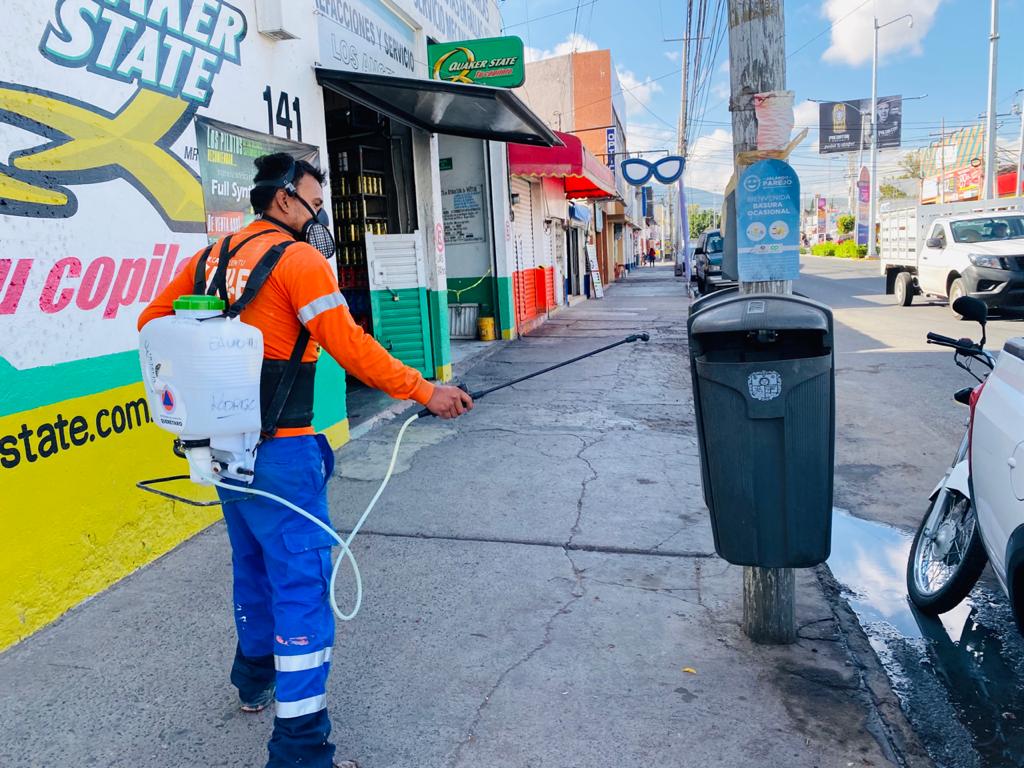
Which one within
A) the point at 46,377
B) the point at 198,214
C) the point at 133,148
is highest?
the point at 133,148

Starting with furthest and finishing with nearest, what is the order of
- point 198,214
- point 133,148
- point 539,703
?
point 198,214 → point 133,148 → point 539,703

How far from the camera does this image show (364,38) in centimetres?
747

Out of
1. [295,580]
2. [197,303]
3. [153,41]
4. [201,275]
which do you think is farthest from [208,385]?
[153,41]

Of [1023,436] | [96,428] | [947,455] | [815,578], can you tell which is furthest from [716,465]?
[947,455]

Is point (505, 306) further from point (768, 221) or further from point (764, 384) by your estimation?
point (764, 384)

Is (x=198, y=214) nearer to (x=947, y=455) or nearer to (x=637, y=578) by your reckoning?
(x=637, y=578)

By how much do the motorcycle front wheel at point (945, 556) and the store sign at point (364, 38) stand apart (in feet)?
19.1

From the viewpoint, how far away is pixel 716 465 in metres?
2.87

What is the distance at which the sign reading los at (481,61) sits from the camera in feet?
28.3

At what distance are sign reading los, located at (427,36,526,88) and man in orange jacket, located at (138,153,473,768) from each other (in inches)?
267

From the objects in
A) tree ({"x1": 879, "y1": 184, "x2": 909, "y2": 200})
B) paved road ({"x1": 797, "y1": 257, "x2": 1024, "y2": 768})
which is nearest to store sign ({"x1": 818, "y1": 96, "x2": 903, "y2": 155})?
tree ({"x1": 879, "y1": 184, "x2": 909, "y2": 200})

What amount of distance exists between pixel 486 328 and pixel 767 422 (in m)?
10.3

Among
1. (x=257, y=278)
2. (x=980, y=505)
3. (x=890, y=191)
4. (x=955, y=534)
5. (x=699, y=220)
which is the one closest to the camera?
(x=257, y=278)

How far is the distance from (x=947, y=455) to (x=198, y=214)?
6.00 m
